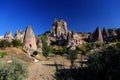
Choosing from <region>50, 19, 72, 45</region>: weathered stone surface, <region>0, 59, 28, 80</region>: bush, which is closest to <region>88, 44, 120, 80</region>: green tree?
<region>0, 59, 28, 80</region>: bush

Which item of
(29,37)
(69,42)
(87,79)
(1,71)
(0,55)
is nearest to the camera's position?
(87,79)

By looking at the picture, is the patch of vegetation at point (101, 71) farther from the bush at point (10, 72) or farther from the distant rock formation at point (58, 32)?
the distant rock formation at point (58, 32)

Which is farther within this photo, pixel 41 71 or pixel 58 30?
pixel 58 30

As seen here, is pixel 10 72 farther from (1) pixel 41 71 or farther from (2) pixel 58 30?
(2) pixel 58 30

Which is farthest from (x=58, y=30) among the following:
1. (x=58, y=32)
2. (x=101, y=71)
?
(x=101, y=71)

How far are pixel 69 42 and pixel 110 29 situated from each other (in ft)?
132

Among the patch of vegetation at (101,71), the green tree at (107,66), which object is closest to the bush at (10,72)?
the patch of vegetation at (101,71)

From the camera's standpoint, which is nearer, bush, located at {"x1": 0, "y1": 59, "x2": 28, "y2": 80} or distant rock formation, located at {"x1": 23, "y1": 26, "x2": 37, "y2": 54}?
bush, located at {"x1": 0, "y1": 59, "x2": 28, "y2": 80}

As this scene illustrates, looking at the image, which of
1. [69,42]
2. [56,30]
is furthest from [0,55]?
[56,30]

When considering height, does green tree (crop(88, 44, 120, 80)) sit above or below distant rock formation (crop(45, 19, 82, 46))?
below

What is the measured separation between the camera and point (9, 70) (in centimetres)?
1922

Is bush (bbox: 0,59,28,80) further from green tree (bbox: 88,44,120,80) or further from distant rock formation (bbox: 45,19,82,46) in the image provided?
distant rock formation (bbox: 45,19,82,46)

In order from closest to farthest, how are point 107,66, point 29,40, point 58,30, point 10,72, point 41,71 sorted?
point 107,66 < point 10,72 < point 41,71 < point 29,40 < point 58,30

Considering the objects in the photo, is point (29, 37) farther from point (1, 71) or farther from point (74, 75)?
point (74, 75)
